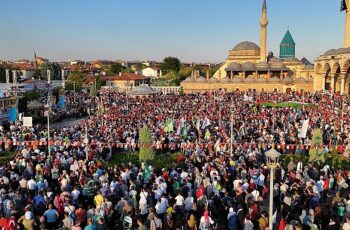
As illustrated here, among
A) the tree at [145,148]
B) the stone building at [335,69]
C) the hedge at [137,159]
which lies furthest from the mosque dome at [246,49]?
the tree at [145,148]

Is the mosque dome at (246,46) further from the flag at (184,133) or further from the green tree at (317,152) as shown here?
the green tree at (317,152)

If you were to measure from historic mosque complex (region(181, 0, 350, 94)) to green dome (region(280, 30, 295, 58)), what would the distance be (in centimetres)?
230

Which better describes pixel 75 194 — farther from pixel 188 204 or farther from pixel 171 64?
pixel 171 64

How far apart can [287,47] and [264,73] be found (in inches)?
552

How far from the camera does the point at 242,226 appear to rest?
8.47m

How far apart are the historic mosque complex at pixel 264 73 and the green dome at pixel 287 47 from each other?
2303 millimetres

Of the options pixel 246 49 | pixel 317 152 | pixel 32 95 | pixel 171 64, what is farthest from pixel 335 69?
pixel 171 64

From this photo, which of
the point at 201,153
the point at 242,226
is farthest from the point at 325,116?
the point at 242,226

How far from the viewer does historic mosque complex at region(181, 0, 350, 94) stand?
4903cm

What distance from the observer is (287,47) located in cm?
7125

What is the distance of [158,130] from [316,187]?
38.7ft

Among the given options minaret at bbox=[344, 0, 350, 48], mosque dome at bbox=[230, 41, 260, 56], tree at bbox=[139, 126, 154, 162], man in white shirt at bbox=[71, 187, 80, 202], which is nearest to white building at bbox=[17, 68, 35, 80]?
mosque dome at bbox=[230, 41, 260, 56]

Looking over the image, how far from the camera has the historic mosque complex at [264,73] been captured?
4903 cm

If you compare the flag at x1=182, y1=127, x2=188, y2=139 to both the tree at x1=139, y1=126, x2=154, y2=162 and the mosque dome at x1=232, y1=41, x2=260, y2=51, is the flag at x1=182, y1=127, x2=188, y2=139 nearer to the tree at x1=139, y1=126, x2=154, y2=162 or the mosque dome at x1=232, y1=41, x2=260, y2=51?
the tree at x1=139, y1=126, x2=154, y2=162
